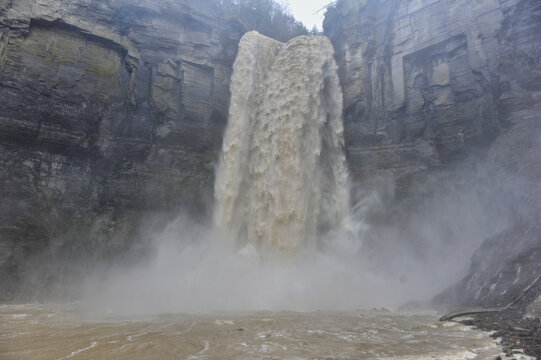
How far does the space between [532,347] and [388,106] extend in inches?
457

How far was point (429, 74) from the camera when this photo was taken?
14531 mm

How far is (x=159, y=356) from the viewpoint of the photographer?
467 cm

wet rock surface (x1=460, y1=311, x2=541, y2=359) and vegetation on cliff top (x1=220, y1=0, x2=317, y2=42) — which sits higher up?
vegetation on cliff top (x1=220, y1=0, x2=317, y2=42)

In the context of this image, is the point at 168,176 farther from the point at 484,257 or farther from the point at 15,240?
the point at 484,257

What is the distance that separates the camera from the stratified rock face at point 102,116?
12.7 metres

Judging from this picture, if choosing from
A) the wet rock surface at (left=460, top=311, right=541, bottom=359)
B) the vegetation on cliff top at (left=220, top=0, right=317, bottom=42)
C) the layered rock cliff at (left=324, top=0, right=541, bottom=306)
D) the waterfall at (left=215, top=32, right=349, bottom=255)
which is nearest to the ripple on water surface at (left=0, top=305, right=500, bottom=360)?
the wet rock surface at (left=460, top=311, right=541, bottom=359)

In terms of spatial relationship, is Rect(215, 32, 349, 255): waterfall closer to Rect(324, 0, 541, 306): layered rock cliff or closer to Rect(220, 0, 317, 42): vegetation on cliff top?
Rect(324, 0, 541, 306): layered rock cliff

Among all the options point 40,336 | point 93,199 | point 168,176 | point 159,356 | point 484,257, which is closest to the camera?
point 159,356

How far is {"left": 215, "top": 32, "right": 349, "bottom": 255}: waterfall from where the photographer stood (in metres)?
14.2

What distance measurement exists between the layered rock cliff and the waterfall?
1.07 metres

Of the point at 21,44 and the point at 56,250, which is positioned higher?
the point at 21,44

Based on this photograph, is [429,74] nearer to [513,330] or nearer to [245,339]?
[513,330]

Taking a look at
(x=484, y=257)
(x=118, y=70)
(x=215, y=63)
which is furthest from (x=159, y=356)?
(x=215, y=63)

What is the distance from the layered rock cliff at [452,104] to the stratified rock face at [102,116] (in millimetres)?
5748
